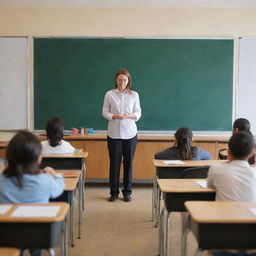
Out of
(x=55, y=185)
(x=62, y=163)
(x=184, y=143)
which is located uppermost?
(x=184, y=143)

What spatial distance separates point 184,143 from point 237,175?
57.9 inches

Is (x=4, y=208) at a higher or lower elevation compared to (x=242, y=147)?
lower

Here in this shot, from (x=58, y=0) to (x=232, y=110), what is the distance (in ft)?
11.2

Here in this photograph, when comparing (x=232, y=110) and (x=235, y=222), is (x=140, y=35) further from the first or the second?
(x=235, y=222)

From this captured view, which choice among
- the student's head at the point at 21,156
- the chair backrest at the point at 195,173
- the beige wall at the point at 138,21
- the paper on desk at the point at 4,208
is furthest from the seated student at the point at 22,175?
the beige wall at the point at 138,21

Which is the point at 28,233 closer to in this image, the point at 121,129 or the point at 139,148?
the point at 121,129

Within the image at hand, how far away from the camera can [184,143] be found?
3854 mm

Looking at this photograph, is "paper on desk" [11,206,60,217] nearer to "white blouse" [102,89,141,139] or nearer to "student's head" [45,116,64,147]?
"student's head" [45,116,64,147]

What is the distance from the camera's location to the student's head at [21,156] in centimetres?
223

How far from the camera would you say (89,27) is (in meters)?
6.18

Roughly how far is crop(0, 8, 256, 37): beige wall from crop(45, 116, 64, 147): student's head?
107 inches

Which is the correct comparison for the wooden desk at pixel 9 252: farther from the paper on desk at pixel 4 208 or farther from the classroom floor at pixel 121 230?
the classroom floor at pixel 121 230

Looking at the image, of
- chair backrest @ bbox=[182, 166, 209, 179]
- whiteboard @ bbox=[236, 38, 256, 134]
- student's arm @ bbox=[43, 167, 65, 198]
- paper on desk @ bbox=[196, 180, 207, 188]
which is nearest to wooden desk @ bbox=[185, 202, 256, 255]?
paper on desk @ bbox=[196, 180, 207, 188]

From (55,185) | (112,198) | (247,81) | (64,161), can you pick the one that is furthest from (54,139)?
(247,81)
